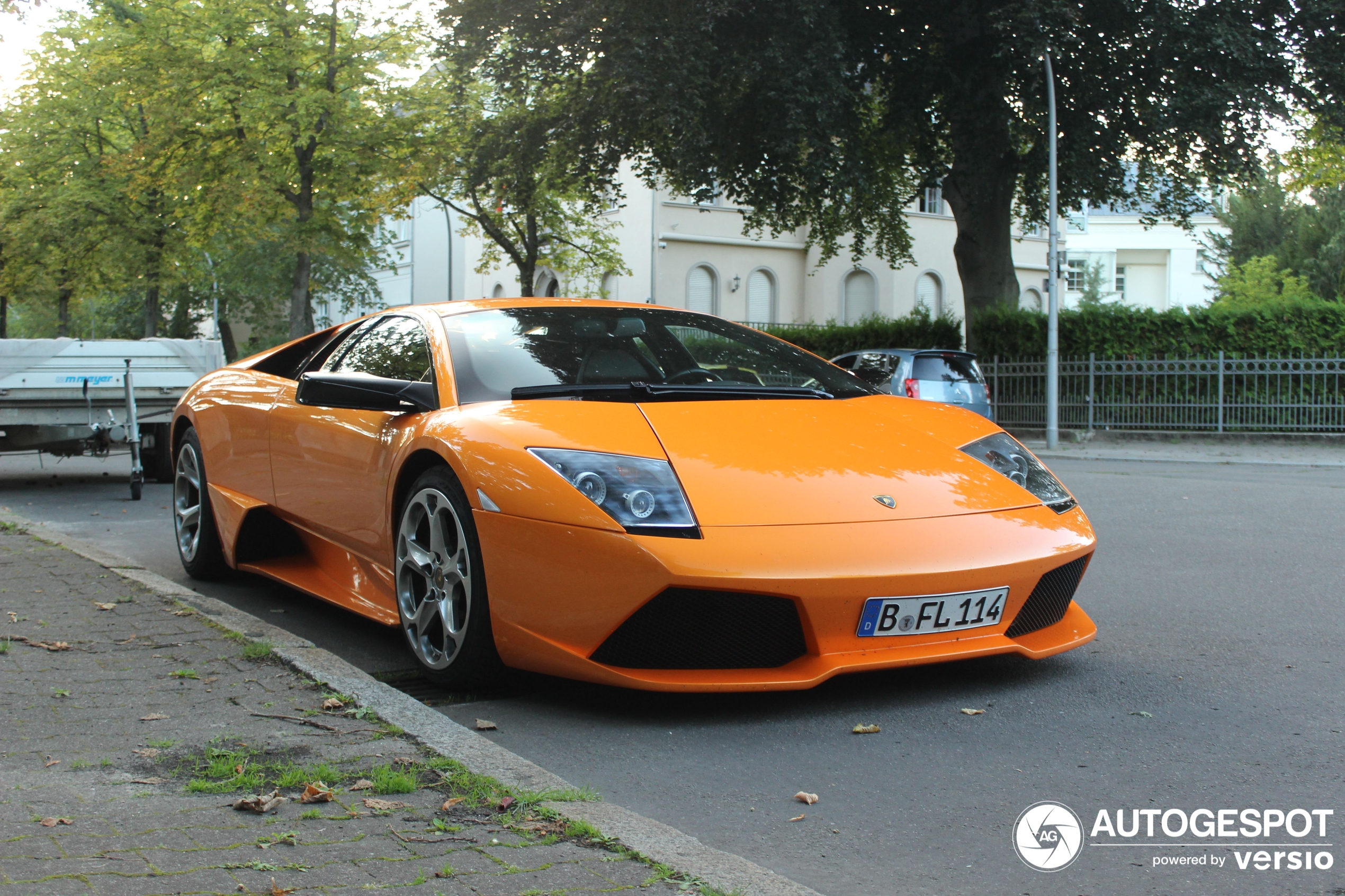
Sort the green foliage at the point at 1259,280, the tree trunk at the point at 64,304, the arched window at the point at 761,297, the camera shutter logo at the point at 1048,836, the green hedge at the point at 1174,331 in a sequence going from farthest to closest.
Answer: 1. the green foliage at the point at 1259,280
2. the arched window at the point at 761,297
3. the tree trunk at the point at 64,304
4. the green hedge at the point at 1174,331
5. the camera shutter logo at the point at 1048,836

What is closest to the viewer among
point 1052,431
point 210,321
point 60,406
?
point 60,406

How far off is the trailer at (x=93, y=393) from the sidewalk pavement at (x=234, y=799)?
800cm

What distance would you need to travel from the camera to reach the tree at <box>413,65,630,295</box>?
2341 cm

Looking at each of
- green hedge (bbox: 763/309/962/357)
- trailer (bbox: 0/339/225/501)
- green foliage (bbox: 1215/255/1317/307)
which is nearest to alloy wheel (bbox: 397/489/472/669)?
trailer (bbox: 0/339/225/501)

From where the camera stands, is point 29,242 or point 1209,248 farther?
point 1209,248

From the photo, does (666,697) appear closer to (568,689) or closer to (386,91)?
(568,689)

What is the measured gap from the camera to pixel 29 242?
1294 inches

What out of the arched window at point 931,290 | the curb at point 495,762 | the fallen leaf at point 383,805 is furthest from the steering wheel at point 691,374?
the arched window at point 931,290

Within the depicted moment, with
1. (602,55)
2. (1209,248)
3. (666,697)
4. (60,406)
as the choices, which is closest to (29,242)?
(602,55)

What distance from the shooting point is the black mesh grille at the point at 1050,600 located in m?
4.06

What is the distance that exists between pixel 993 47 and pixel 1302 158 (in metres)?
14.2

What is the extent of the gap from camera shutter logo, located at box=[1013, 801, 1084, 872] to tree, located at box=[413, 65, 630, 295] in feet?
67.8

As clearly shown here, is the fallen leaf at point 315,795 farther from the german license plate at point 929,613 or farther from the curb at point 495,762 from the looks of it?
the german license plate at point 929,613

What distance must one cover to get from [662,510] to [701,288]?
127ft
